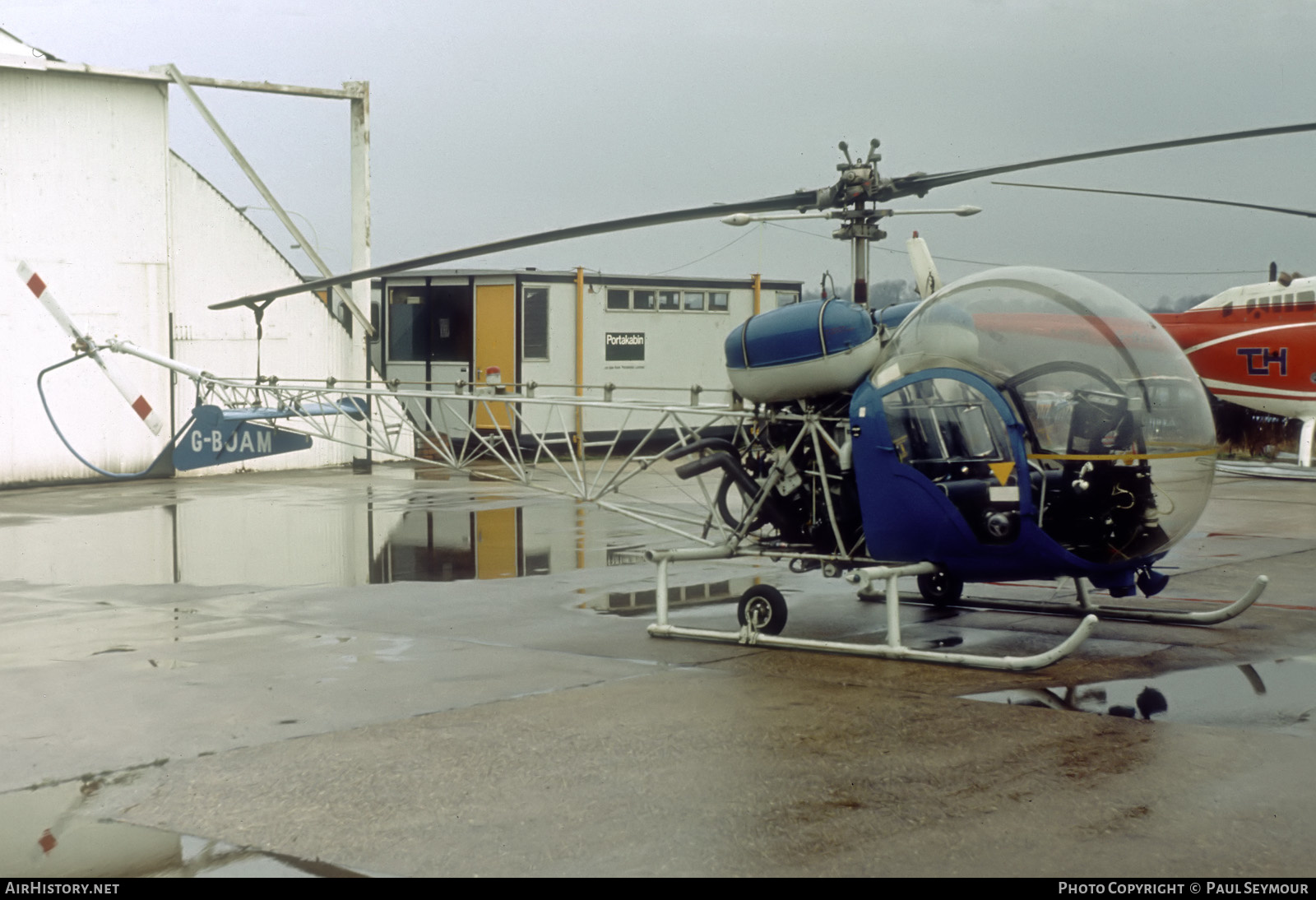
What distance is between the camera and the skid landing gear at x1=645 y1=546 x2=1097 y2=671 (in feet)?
24.8

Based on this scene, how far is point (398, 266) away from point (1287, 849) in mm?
6640

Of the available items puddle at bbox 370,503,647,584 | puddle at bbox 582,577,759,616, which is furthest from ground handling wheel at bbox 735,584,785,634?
puddle at bbox 370,503,647,584

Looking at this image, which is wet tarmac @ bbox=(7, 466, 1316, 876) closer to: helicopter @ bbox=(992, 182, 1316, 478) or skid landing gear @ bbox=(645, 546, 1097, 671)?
skid landing gear @ bbox=(645, 546, 1097, 671)

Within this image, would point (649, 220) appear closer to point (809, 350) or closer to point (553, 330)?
point (809, 350)

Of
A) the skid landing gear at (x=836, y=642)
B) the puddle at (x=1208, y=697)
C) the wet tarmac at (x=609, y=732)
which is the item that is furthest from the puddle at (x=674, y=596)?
the puddle at (x=1208, y=697)

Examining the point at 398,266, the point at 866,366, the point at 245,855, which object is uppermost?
the point at 398,266

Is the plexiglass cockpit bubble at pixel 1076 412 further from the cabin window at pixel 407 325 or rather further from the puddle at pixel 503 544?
the cabin window at pixel 407 325

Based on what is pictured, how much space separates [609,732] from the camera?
21.1 feet

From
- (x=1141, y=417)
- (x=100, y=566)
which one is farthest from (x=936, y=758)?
(x=100, y=566)

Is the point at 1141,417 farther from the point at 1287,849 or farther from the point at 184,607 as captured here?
the point at 184,607

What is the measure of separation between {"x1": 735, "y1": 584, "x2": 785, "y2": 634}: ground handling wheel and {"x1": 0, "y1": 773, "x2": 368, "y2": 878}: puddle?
4473 mm

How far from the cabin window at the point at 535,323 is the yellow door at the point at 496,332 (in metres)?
0.21

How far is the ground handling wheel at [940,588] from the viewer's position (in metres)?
10.1

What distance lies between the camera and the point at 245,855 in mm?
4750
